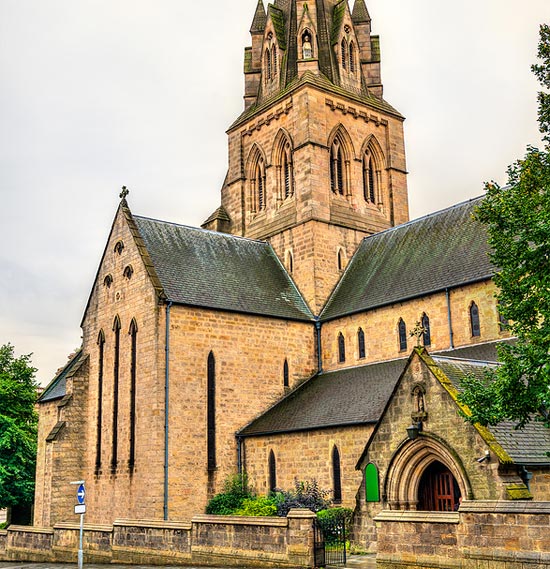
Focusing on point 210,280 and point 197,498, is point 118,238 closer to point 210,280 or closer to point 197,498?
point 210,280

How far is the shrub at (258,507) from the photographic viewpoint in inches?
1161

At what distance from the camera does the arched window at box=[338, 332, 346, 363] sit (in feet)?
120

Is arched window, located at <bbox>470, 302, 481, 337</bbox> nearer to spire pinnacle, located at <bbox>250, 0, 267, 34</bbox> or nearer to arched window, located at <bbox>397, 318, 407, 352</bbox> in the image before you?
arched window, located at <bbox>397, 318, 407, 352</bbox>

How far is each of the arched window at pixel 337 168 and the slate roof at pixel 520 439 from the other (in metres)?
21.2

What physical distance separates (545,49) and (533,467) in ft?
35.2

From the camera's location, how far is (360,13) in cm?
4831

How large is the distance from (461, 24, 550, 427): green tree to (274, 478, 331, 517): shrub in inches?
440

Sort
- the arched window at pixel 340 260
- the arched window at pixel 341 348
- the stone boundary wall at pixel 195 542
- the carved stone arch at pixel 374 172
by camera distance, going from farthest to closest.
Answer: the carved stone arch at pixel 374 172
the arched window at pixel 340 260
the arched window at pixel 341 348
the stone boundary wall at pixel 195 542

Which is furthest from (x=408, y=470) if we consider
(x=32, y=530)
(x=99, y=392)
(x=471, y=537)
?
(x=99, y=392)

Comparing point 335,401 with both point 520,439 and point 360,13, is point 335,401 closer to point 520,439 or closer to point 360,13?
point 520,439

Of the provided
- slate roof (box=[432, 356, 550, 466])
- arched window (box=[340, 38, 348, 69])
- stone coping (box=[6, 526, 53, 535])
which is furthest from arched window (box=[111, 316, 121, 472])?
arched window (box=[340, 38, 348, 69])

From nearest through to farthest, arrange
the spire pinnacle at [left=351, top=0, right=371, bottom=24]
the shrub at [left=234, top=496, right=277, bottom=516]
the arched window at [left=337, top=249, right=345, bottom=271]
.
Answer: the shrub at [left=234, top=496, right=277, bottom=516], the arched window at [left=337, top=249, right=345, bottom=271], the spire pinnacle at [left=351, top=0, right=371, bottom=24]

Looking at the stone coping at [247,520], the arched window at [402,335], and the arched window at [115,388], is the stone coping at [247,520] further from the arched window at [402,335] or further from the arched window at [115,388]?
the arched window at [402,335]

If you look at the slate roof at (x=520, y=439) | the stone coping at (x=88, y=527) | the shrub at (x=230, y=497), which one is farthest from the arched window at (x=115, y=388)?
the slate roof at (x=520, y=439)
